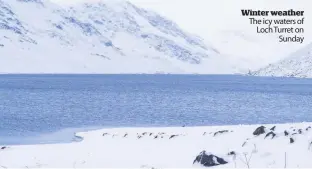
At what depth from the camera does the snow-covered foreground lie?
2162cm

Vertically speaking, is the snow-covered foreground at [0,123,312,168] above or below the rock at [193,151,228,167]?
above

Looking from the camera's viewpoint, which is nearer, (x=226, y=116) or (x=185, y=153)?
(x=185, y=153)

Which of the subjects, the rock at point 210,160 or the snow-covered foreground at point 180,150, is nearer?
the rock at point 210,160

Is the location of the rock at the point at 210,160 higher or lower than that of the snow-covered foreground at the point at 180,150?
lower

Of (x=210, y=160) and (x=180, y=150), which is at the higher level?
(x=180, y=150)

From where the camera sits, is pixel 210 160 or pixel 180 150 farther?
pixel 180 150

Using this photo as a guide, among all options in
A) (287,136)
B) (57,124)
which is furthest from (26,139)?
(287,136)

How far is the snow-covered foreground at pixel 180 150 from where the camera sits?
21.6 m

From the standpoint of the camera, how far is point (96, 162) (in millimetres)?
27844

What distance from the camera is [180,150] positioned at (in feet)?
96.9

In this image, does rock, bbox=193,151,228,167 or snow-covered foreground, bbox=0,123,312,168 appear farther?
snow-covered foreground, bbox=0,123,312,168

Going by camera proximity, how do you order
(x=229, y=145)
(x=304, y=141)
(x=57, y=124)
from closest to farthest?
(x=304, y=141) < (x=229, y=145) < (x=57, y=124)

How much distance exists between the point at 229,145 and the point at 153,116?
2195 inches

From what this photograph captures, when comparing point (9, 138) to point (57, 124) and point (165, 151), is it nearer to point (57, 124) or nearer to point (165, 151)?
point (57, 124)
